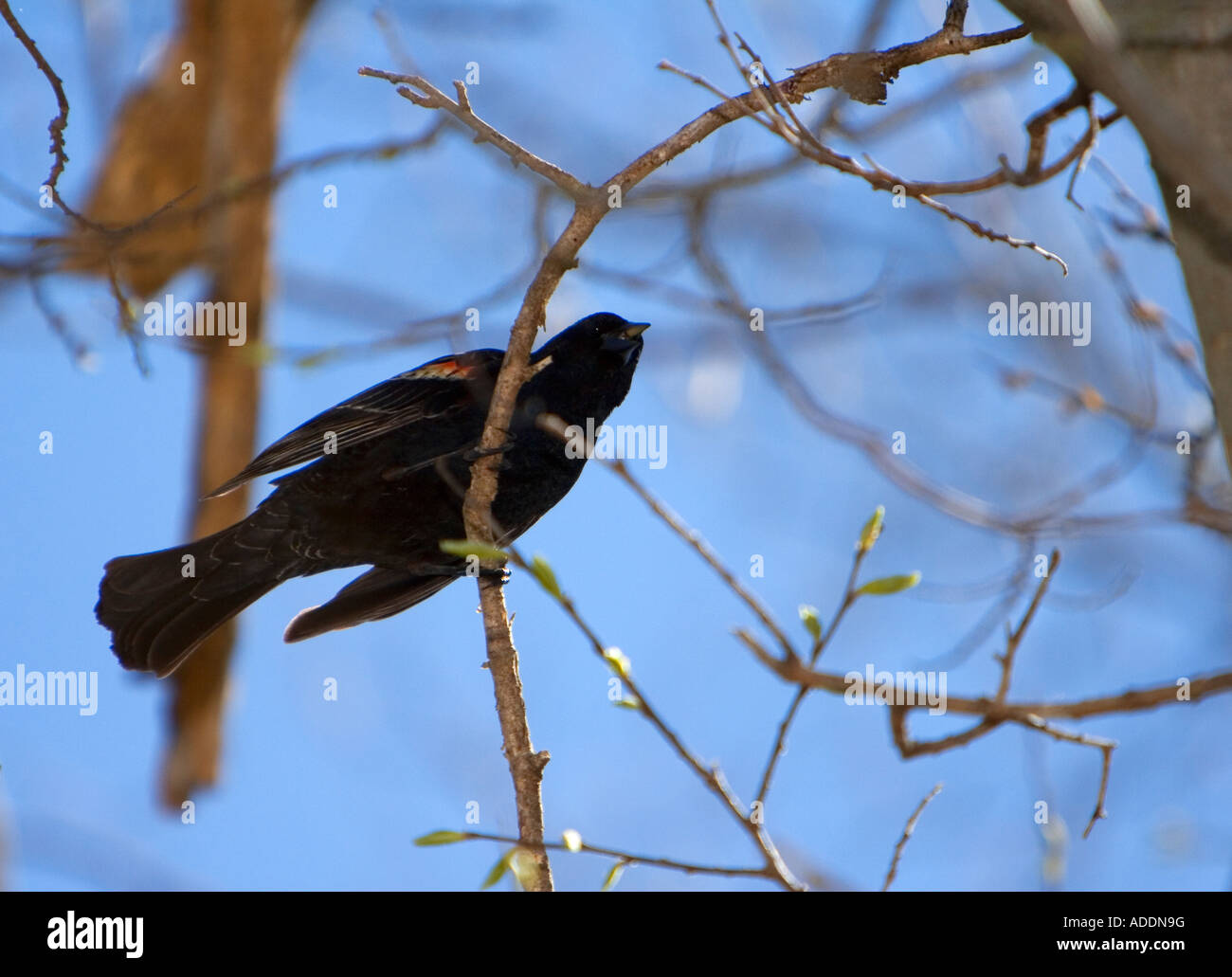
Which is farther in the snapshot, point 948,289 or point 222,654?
point 222,654

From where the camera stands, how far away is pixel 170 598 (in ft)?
14.9

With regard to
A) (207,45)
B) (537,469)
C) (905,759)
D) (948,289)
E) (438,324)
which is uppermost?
(207,45)

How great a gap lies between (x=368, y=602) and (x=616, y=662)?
9.34ft

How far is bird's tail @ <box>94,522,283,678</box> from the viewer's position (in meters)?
4.48

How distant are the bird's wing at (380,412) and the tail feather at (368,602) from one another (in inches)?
24.9

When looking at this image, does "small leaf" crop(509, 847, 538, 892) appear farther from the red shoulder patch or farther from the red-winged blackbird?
the red shoulder patch

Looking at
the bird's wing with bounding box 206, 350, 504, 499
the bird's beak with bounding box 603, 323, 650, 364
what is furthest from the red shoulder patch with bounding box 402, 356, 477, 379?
the bird's beak with bounding box 603, 323, 650, 364

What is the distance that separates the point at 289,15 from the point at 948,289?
465 cm

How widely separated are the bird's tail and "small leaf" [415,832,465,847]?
2.49m

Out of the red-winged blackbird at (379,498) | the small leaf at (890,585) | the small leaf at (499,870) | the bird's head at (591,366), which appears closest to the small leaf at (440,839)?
the small leaf at (499,870)

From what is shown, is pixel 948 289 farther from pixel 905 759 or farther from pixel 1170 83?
pixel 905 759

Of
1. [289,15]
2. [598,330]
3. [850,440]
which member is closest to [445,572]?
[598,330]

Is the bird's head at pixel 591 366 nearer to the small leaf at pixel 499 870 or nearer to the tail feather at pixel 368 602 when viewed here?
the tail feather at pixel 368 602

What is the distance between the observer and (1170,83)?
1858mm
